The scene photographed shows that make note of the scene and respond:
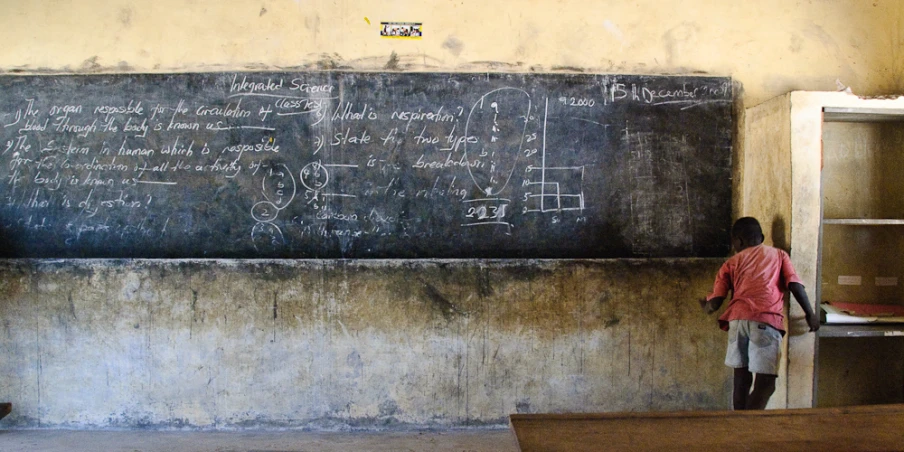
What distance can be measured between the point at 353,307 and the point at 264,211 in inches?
36.7

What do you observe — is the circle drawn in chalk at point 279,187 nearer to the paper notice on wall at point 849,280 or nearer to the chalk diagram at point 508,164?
the chalk diagram at point 508,164

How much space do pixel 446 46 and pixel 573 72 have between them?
0.93 metres

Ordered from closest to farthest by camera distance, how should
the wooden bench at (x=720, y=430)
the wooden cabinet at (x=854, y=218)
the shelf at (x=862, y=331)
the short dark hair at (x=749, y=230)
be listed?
the wooden bench at (x=720, y=430)
the short dark hair at (x=749, y=230)
the shelf at (x=862, y=331)
the wooden cabinet at (x=854, y=218)

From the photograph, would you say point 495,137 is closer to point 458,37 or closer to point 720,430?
point 458,37

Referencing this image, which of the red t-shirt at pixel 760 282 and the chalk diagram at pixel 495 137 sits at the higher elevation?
the chalk diagram at pixel 495 137

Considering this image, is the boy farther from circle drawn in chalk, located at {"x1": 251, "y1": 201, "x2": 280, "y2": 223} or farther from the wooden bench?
circle drawn in chalk, located at {"x1": 251, "y1": 201, "x2": 280, "y2": 223}

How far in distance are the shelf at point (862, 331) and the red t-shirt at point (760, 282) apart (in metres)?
0.42

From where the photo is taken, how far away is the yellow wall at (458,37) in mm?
3619

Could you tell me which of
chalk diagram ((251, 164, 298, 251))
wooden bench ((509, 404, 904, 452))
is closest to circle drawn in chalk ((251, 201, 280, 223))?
chalk diagram ((251, 164, 298, 251))

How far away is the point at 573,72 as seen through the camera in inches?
144

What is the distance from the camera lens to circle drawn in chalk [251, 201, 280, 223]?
3604mm

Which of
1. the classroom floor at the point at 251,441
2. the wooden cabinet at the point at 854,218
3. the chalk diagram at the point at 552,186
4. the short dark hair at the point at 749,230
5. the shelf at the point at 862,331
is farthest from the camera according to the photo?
the chalk diagram at the point at 552,186

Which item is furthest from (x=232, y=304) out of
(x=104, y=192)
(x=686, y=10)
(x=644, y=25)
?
(x=686, y=10)

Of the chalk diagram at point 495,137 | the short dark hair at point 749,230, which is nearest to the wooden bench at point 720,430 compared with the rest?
the short dark hair at point 749,230
